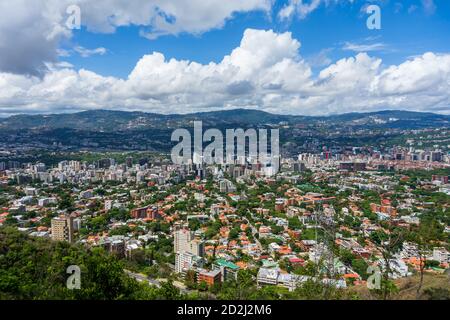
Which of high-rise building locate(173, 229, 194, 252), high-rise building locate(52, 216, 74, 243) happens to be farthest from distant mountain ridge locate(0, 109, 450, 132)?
high-rise building locate(173, 229, 194, 252)

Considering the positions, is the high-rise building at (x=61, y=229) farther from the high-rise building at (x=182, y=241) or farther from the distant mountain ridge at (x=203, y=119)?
the distant mountain ridge at (x=203, y=119)

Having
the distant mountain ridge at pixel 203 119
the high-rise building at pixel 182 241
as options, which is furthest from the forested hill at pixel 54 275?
the distant mountain ridge at pixel 203 119

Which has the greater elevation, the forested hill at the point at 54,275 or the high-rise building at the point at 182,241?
the forested hill at the point at 54,275

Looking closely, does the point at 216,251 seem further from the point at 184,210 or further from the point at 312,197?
the point at 312,197

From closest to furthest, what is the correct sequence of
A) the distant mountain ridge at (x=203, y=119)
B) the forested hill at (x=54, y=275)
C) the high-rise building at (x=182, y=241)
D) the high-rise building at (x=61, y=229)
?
the forested hill at (x=54, y=275) → the high-rise building at (x=182, y=241) → the high-rise building at (x=61, y=229) → the distant mountain ridge at (x=203, y=119)

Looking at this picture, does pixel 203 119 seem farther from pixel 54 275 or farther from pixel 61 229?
pixel 54 275

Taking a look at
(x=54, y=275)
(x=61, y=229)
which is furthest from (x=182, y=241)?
(x=54, y=275)

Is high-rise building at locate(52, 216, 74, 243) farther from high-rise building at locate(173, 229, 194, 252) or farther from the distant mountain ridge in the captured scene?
the distant mountain ridge
